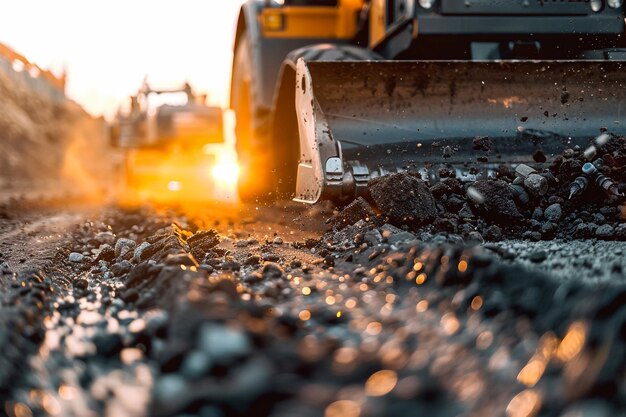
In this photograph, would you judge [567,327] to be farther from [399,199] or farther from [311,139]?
[311,139]

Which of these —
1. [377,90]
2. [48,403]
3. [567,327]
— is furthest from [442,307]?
[377,90]

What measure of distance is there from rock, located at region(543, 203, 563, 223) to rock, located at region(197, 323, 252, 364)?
265 centimetres

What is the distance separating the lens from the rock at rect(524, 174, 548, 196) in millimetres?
4082

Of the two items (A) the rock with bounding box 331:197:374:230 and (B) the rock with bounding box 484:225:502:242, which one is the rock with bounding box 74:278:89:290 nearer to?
(A) the rock with bounding box 331:197:374:230

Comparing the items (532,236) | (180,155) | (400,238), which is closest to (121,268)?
(400,238)

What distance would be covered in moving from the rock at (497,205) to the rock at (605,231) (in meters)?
0.47

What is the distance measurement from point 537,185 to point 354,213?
110 centimetres

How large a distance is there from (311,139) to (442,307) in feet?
7.35

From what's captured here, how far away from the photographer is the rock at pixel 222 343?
1.71 meters

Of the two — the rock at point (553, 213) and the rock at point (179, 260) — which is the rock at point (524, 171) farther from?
the rock at point (179, 260)

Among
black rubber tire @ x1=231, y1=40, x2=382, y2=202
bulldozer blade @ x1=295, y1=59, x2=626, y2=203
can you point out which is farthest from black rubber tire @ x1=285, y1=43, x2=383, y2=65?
bulldozer blade @ x1=295, y1=59, x2=626, y2=203

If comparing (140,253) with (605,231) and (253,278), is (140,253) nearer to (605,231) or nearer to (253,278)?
(253,278)

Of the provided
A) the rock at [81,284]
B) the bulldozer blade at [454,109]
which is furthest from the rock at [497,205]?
the rock at [81,284]

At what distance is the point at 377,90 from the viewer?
4629mm
